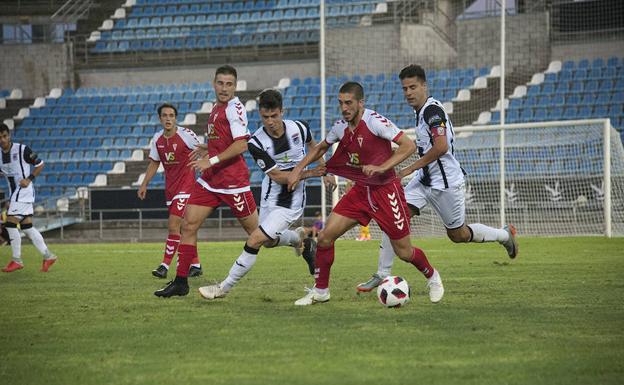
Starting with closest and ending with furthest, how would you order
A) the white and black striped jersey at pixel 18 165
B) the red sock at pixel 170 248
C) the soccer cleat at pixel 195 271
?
the soccer cleat at pixel 195 271 < the red sock at pixel 170 248 < the white and black striped jersey at pixel 18 165

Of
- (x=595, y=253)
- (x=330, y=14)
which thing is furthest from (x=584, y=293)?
(x=330, y=14)

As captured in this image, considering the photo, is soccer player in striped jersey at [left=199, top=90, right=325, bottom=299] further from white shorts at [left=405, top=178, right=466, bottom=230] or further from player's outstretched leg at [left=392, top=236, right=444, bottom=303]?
white shorts at [left=405, top=178, right=466, bottom=230]

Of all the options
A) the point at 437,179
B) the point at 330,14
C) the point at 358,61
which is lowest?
the point at 437,179

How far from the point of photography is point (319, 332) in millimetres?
6660

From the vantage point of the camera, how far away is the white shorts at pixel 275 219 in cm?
870

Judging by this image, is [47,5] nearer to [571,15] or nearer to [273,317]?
[571,15]

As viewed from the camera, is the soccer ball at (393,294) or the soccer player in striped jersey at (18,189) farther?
the soccer player in striped jersey at (18,189)

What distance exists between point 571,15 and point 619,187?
38.1 ft

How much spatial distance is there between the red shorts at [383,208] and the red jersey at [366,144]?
0.08 m

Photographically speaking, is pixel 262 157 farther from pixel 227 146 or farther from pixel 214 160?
pixel 227 146

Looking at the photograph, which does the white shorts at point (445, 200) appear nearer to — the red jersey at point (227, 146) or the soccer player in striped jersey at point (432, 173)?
the soccer player in striped jersey at point (432, 173)

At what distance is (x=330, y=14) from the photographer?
33.8m

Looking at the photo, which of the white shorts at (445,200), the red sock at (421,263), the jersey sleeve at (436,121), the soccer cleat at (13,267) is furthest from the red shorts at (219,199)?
the soccer cleat at (13,267)

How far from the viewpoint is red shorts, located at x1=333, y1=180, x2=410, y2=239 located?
8.22 metres
